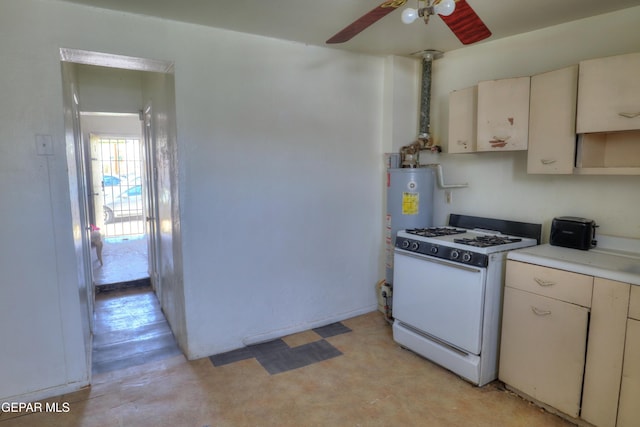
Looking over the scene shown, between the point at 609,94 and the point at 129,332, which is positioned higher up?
the point at 609,94

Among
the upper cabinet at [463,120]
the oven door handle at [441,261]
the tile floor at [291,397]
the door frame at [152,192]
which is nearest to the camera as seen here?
the tile floor at [291,397]

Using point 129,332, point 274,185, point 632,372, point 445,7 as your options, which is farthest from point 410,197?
point 129,332

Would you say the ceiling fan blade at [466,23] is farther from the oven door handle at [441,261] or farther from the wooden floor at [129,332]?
the wooden floor at [129,332]

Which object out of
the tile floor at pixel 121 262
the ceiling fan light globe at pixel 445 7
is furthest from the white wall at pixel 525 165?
the tile floor at pixel 121 262

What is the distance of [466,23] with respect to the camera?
5.75ft

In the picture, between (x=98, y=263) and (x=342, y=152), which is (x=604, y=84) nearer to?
(x=342, y=152)

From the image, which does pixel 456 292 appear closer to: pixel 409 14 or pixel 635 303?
pixel 635 303

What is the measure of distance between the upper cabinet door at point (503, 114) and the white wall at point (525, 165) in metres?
0.35

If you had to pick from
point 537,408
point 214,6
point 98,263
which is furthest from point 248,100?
point 98,263

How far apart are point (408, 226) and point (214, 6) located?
2.20 meters

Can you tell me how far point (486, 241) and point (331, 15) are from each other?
184 cm

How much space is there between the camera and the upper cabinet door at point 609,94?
2006 millimetres

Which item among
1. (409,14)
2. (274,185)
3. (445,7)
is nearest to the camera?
(445,7)

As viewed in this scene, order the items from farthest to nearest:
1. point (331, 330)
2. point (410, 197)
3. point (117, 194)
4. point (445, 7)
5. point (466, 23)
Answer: point (117, 194)
point (331, 330)
point (410, 197)
point (466, 23)
point (445, 7)
